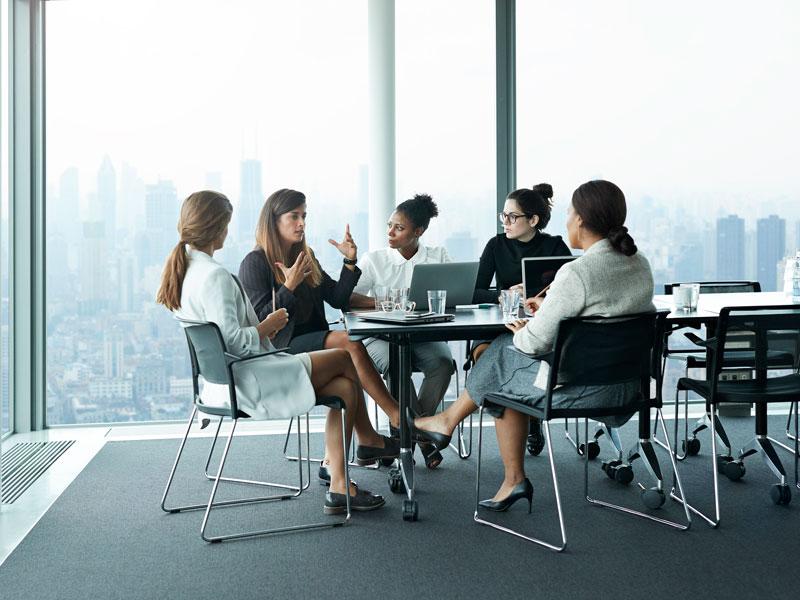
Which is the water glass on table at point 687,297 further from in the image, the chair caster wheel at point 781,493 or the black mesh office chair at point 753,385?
the chair caster wheel at point 781,493

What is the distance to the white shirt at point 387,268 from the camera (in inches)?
180

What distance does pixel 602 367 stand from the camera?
301 centimetres

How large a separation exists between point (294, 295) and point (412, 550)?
1610mm

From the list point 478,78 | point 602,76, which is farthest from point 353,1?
point 602,76

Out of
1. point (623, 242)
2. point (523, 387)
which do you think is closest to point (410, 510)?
point (523, 387)

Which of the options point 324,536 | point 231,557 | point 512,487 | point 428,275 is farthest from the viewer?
point 428,275

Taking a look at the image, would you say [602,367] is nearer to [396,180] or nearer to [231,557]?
[231,557]

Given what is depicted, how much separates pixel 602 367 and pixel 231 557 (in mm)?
1496

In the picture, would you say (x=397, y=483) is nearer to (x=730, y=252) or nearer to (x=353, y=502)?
(x=353, y=502)

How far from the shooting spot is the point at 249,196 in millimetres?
5184

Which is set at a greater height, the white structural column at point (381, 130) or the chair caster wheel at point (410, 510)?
the white structural column at point (381, 130)

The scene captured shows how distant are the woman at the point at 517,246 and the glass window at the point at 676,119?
83 centimetres

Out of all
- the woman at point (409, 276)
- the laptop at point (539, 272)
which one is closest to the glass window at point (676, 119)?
the woman at point (409, 276)

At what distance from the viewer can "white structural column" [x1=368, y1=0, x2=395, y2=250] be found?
5.12 metres
